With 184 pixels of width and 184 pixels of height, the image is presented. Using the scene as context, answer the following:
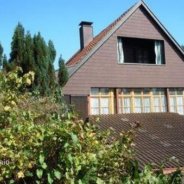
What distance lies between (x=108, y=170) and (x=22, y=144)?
1.13 m

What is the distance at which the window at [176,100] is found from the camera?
93.9ft

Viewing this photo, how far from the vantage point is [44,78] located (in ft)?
67.8

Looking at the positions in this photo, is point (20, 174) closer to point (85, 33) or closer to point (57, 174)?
point (57, 174)

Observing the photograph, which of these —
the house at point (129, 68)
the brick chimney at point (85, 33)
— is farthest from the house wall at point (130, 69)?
the brick chimney at point (85, 33)

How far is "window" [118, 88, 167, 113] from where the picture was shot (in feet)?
87.6

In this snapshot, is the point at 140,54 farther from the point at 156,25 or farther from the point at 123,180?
the point at 123,180

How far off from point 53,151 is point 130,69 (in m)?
22.0

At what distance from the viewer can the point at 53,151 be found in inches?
208

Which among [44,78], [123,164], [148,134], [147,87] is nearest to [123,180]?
[123,164]

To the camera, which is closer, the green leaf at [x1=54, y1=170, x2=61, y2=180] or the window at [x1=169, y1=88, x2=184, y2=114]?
the green leaf at [x1=54, y1=170, x2=61, y2=180]

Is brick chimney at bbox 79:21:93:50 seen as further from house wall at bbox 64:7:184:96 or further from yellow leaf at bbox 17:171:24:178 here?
yellow leaf at bbox 17:171:24:178

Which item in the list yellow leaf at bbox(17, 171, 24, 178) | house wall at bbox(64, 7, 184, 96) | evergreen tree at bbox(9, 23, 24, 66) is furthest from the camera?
house wall at bbox(64, 7, 184, 96)

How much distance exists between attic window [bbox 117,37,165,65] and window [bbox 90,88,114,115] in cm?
263

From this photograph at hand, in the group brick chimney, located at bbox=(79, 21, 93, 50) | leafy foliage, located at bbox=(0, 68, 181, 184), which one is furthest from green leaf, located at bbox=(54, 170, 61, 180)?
brick chimney, located at bbox=(79, 21, 93, 50)
